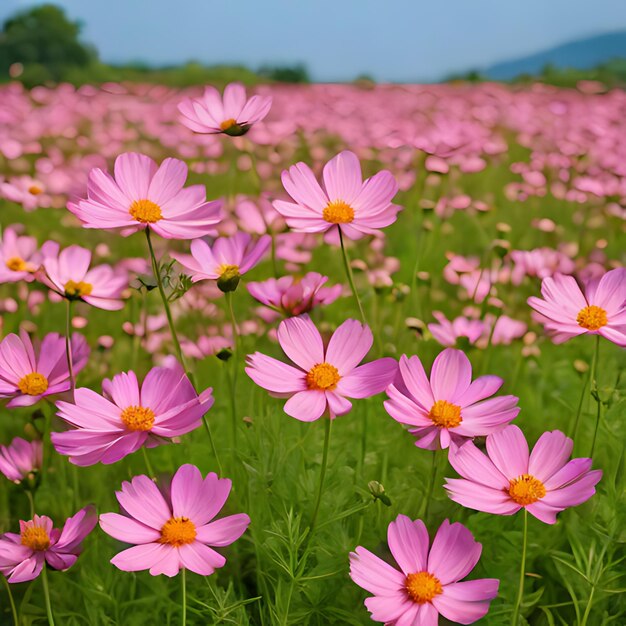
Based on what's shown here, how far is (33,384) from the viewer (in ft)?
2.46

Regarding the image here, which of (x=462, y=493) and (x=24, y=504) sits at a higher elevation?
(x=462, y=493)

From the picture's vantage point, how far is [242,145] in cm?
187

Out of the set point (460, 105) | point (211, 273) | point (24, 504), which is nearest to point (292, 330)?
point (211, 273)

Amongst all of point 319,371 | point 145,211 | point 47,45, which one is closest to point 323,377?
point 319,371

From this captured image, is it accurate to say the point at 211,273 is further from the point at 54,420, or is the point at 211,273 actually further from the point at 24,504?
the point at 24,504

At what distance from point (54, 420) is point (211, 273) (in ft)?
0.88

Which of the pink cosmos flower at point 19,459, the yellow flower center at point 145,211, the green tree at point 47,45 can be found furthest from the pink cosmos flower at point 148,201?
the green tree at point 47,45

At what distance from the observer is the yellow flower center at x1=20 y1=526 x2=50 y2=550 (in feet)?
2.31

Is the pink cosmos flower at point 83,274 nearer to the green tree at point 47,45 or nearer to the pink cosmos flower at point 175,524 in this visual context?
the pink cosmos flower at point 175,524

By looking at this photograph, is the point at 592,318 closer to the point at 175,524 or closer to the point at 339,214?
the point at 339,214

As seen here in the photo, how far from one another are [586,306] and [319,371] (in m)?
0.30

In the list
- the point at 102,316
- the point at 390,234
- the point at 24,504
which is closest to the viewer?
the point at 24,504

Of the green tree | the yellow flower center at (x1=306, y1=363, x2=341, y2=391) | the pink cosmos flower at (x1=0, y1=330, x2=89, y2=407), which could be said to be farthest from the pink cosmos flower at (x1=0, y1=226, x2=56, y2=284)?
the green tree

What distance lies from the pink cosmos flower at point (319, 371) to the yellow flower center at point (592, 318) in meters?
0.22
